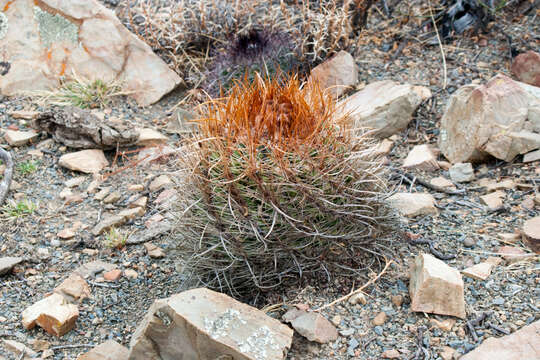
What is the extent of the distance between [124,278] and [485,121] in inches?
86.9

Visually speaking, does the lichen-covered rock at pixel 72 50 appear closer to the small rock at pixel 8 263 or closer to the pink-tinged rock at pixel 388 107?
the pink-tinged rock at pixel 388 107

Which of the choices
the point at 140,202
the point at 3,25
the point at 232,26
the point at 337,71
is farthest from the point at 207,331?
the point at 3,25

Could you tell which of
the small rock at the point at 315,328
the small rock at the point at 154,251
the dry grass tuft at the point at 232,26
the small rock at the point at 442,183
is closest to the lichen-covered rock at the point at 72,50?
the dry grass tuft at the point at 232,26

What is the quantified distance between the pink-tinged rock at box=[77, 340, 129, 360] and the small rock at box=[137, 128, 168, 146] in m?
1.87

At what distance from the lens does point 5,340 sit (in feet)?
7.75

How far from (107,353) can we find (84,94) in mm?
2615

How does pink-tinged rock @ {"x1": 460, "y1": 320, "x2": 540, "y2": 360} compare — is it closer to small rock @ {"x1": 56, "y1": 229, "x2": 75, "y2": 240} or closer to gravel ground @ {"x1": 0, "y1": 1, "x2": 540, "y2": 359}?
gravel ground @ {"x1": 0, "y1": 1, "x2": 540, "y2": 359}

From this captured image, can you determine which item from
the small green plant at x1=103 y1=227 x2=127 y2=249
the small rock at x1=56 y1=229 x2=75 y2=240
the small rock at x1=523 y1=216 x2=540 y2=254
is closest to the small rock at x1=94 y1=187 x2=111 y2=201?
the small rock at x1=56 y1=229 x2=75 y2=240

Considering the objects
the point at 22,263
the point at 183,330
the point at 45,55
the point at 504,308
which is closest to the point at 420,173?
the point at 504,308

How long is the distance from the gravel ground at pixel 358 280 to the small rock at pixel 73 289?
4 cm

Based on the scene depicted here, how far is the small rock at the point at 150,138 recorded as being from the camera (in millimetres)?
3854

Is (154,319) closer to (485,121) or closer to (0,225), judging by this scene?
(0,225)

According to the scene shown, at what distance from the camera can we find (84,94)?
4293 mm

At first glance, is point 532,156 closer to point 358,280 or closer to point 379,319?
point 358,280
